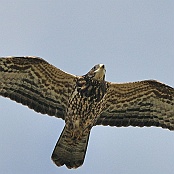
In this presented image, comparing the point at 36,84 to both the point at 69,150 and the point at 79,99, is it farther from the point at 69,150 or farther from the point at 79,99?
the point at 69,150

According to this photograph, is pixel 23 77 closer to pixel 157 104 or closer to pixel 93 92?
pixel 93 92

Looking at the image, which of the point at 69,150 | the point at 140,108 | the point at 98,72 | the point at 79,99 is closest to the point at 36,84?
the point at 79,99

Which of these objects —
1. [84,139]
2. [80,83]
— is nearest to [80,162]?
[84,139]

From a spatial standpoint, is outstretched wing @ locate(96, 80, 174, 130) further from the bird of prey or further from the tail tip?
the tail tip

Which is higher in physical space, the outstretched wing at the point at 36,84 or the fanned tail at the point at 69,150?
the outstretched wing at the point at 36,84

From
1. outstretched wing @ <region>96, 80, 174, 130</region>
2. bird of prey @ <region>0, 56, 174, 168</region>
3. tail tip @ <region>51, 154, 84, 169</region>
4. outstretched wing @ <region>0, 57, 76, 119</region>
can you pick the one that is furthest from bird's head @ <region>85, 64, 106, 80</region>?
tail tip @ <region>51, 154, 84, 169</region>

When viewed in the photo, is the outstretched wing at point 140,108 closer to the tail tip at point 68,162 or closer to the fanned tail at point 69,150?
the fanned tail at point 69,150

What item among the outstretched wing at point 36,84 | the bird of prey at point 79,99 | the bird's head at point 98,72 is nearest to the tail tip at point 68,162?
the bird of prey at point 79,99
